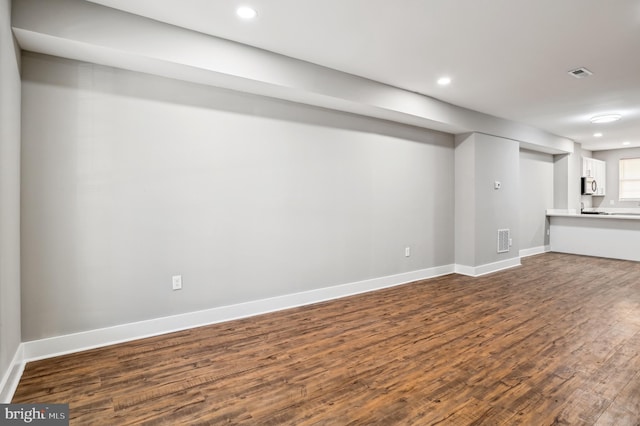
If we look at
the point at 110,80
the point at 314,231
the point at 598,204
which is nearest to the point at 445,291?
the point at 314,231

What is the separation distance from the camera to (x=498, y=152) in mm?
5730

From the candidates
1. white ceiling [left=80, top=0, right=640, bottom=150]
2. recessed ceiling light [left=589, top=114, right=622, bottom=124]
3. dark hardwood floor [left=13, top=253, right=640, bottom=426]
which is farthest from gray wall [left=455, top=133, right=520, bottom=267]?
dark hardwood floor [left=13, top=253, right=640, bottom=426]

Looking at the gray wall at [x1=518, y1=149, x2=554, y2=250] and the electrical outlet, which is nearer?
the electrical outlet

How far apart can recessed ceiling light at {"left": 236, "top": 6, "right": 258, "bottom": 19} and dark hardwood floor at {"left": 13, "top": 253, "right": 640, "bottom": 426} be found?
263 centimetres

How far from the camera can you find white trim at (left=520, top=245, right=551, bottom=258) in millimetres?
7238

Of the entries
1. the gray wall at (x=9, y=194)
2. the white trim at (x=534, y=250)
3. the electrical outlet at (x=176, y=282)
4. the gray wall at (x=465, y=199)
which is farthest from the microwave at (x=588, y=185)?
the gray wall at (x=9, y=194)

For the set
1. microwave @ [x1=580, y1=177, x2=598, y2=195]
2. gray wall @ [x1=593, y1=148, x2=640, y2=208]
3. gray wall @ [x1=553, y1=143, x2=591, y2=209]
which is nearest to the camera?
gray wall @ [x1=553, y1=143, x2=591, y2=209]

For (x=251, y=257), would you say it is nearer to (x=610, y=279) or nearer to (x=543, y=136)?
(x=610, y=279)

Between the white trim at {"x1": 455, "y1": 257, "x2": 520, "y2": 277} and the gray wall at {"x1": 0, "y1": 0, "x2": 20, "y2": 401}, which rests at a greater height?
the gray wall at {"x1": 0, "y1": 0, "x2": 20, "y2": 401}

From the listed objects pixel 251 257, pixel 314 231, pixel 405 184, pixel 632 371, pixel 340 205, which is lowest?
pixel 632 371

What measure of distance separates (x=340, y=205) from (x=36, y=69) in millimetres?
3096

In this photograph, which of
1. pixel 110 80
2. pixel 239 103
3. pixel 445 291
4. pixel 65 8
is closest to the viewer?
pixel 65 8

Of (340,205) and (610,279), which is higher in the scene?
(340,205)

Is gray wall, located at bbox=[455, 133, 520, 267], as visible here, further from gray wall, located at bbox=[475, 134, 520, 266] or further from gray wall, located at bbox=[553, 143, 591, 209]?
gray wall, located at bbox=[553, 143, 591, 209]
